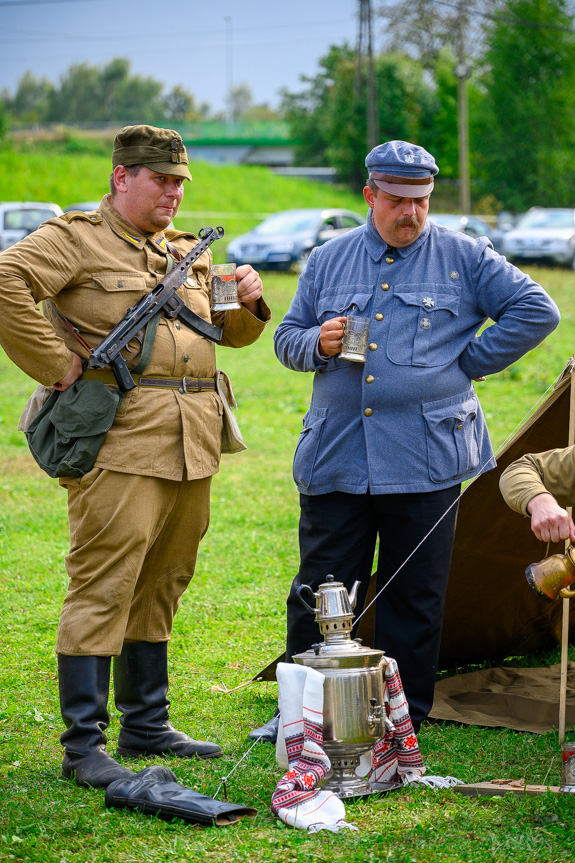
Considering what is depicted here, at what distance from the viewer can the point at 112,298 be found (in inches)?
143

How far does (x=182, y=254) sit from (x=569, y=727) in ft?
7.71

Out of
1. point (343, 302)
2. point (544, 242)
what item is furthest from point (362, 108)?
point (343, 302)

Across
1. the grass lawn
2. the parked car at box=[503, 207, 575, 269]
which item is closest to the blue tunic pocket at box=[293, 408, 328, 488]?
the grass lawn

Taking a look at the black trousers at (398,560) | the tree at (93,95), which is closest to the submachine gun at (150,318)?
the black trousers at (398,560)

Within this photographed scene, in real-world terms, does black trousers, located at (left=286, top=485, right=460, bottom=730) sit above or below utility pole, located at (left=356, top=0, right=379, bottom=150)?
below

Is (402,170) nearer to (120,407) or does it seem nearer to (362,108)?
(120,407)

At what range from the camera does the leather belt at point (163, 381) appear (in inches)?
142

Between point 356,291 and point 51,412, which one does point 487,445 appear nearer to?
point 356,291

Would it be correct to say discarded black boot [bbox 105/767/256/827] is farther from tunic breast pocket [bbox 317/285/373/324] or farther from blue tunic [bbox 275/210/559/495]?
tunic breast pocket [bbox 317/285/373/324]

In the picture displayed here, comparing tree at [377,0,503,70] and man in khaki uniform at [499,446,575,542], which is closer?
man in khaki uniform at [499,446,575,542]

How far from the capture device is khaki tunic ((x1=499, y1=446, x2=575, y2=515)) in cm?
→ 345

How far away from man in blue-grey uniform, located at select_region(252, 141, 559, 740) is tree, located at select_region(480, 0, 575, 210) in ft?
102

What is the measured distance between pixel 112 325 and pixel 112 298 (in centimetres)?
9

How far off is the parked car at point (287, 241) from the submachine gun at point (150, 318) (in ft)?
55.7
